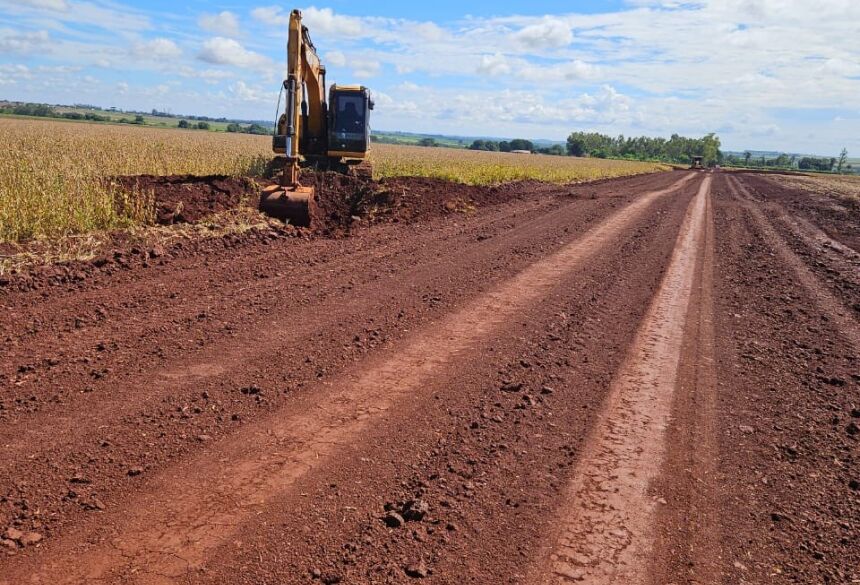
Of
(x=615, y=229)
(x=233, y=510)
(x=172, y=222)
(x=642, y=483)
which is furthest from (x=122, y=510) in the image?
(x=615, y=229)

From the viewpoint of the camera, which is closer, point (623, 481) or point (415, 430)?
point (623, 481)

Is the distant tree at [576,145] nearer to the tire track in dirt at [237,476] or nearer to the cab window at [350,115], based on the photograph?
the cab window at [350,115]

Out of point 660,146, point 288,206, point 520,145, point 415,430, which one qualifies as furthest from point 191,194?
point 660,146

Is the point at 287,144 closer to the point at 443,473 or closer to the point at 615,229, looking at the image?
the point at 615,229

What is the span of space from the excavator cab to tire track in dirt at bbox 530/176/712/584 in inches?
534

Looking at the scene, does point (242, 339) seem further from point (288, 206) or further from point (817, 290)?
point (817, 290)

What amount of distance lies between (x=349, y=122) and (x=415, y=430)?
51.7 feet

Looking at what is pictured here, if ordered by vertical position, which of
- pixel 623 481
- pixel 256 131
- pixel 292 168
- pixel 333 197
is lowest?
pixel 623 481

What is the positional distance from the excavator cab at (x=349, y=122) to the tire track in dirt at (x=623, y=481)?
13575mm

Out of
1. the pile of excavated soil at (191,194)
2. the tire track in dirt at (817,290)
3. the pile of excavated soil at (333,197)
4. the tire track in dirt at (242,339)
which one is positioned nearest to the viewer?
the tire track in dirt at (242,339)

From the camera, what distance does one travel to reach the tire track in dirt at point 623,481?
3197 mm

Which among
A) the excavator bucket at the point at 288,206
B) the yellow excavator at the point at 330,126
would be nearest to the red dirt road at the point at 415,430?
the excavator bucket at the point at 288,206

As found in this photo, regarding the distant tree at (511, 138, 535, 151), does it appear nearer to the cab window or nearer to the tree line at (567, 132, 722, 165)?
the tree line at (567, 132, 722, 165)

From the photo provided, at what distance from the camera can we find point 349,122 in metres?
18.8
